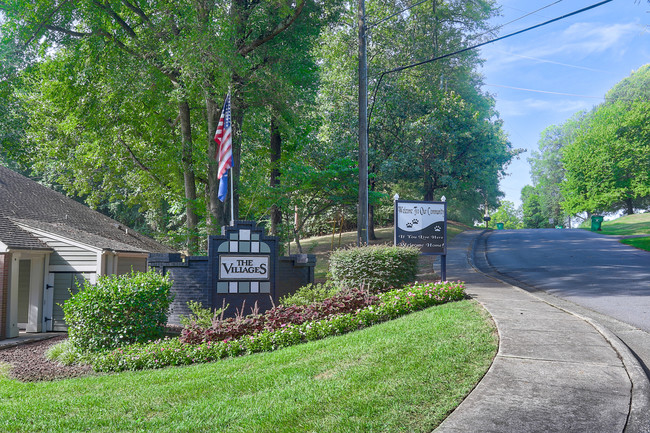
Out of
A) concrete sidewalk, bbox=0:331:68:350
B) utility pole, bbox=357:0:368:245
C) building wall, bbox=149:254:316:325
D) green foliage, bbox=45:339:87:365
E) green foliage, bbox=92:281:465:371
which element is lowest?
concrete sidewalk, bbox=0:331:68:350

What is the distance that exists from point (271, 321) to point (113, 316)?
3477mm

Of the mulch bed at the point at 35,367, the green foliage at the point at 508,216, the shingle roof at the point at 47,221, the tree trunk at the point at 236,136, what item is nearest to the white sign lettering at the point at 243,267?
the mulch bed at the point at 35,367

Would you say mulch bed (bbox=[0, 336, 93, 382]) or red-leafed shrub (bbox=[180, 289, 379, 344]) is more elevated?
red-leafed shrub (bbox=[180, 289, 379, 344])

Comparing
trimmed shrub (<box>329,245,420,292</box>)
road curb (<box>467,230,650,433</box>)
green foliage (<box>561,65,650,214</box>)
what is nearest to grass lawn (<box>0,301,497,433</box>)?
road curb (<box>467,230,650,433</box>)

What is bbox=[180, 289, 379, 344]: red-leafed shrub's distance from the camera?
964 centimetres

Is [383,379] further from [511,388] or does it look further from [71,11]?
[71,11]

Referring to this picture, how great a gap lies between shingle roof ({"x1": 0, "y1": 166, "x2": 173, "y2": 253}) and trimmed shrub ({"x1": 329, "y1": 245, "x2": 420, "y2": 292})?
9.09 metres

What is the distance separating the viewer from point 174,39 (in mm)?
16859

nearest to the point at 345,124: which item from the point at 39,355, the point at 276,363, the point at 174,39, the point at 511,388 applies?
the point at 174,39

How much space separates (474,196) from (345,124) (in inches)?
653

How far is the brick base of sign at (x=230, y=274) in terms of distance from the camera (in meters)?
12.9

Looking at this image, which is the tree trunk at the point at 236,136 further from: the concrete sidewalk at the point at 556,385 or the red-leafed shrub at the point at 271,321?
the concrete sidewalk at the point at 556,385

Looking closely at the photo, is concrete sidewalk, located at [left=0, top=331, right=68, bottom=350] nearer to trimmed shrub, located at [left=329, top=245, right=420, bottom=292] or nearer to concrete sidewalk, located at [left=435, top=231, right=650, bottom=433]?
trimmed shrub, located at [left=329, top=245, right=420, bottom=292]

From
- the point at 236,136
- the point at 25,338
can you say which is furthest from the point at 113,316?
the point at 236,136
